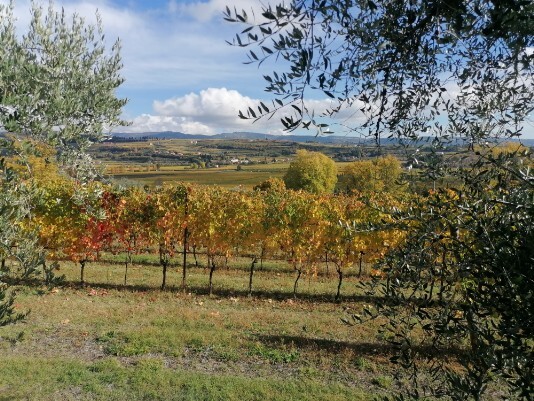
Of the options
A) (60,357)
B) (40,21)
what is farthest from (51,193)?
(40,21)

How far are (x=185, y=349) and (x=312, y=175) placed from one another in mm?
68349

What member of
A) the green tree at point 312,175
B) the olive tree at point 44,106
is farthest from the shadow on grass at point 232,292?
the green tree at point 312,175

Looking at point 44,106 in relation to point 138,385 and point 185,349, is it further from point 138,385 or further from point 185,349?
point 185,349

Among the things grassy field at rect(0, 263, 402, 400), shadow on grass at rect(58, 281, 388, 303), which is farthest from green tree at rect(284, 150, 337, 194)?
grassy field at rect(0, 263, 402, 400)

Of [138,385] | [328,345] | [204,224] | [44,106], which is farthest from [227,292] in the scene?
[44,106]

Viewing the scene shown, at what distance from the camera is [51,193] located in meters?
25.8

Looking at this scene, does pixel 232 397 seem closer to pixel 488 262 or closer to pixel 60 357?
pixel 60 357

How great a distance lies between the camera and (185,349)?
48.5 ft

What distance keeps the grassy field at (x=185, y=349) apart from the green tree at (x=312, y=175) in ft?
189

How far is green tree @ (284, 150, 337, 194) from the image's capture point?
8062 centimetres

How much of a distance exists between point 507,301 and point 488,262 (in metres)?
0.31

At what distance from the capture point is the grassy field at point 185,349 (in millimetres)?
11656

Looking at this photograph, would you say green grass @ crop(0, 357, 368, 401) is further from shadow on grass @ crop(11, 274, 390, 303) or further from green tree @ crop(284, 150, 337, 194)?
green tree @ crop(284, 150, 337, 194)

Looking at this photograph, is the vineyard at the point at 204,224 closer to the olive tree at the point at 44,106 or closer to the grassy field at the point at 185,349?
the grassy field at the point at 185,349
